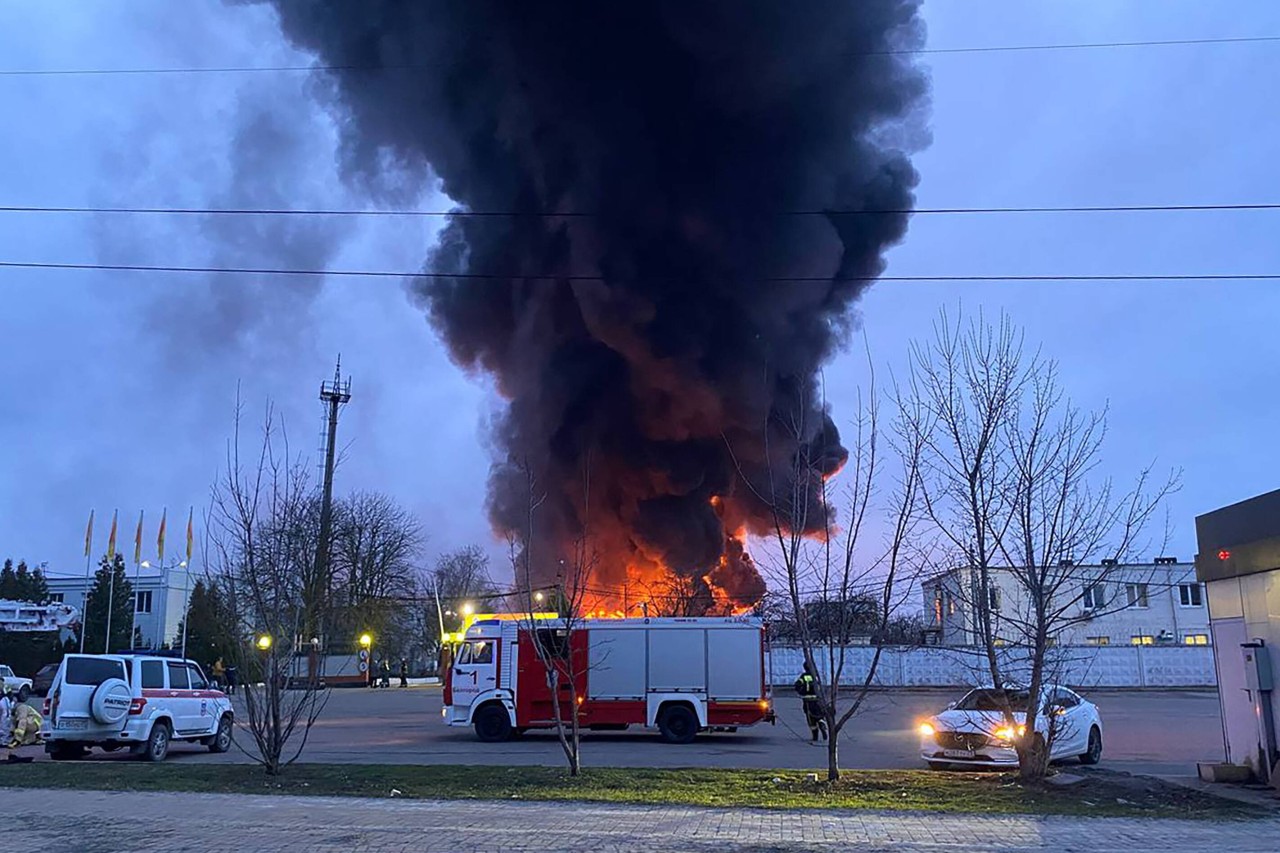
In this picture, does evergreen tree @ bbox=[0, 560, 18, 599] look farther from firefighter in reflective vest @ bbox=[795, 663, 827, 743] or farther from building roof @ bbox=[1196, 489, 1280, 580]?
building roof @ bbox=[1196, 489, 1280, 580]

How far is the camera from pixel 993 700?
14.0 m

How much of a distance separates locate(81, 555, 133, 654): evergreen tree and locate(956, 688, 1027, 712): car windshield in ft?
181

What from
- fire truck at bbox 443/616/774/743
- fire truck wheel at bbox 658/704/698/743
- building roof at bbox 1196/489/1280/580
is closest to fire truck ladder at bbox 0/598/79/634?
fire truck at bbox 443/616/774/743

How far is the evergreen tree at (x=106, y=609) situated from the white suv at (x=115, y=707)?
4597cm

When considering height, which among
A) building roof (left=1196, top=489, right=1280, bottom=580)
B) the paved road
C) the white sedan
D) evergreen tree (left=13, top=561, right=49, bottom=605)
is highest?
evergreen tree (left=13, top=561, right=49, bottom=605)

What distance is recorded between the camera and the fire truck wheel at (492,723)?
71.8 ft

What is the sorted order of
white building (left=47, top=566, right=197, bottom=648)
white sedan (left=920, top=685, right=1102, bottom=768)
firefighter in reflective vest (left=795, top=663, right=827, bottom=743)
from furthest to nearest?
white building (left=47, top=566, right=197, bottom=648), firefighter in reflective vest (left=795, top=663, right=827, bottom=743), white sedan (left=920, top=685, right=1102, bottom=768)

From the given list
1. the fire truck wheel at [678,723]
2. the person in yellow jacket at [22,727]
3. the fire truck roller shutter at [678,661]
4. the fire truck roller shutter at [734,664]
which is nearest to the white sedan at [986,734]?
the fire truck roller shutter at [734,664]

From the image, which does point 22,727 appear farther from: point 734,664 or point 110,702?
point 734,664

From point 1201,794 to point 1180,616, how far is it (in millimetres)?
48911

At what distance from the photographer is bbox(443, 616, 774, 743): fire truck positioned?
2162 centimetres

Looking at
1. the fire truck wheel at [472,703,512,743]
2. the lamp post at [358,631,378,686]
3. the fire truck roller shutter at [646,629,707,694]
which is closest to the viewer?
the fire truck roller shutter at [646,629,707,694]

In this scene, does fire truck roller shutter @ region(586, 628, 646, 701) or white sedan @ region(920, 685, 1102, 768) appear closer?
white sedan @ region(920, 685, 1102, 768)

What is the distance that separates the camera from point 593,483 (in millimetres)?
38125
